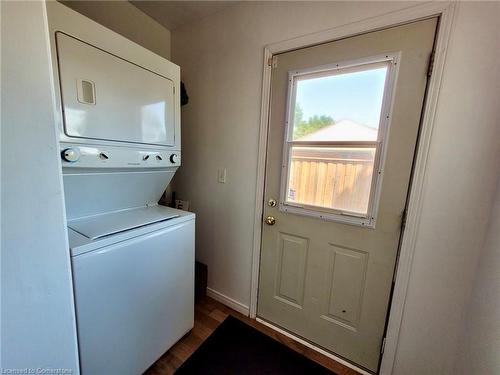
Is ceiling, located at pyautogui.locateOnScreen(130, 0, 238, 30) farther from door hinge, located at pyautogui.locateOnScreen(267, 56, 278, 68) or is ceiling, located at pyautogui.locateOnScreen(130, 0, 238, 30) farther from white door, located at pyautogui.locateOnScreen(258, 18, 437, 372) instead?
white door, located at pyautogui.locateOnScreen(258, 18, 437, 372)

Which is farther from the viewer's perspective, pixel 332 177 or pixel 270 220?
pixel 270 220

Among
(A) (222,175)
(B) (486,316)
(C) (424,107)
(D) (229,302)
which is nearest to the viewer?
(B) (486,316)

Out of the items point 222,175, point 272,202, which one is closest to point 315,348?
point 272,202

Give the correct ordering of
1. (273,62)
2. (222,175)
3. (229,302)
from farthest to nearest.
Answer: (229,302), (222,175), (273,62)

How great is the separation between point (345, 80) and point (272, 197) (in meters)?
0.85

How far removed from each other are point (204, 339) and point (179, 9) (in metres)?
2.48

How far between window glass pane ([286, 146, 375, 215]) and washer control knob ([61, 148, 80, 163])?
1161mm

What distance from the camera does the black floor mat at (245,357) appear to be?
131 cm

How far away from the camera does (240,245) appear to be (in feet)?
5.54

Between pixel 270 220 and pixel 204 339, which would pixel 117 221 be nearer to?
pixel 270 220

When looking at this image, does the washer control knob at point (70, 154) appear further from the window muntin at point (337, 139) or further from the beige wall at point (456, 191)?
the beige wall at point (456, 191)

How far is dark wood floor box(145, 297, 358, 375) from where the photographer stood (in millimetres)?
1325

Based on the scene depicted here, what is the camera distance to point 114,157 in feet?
3.58

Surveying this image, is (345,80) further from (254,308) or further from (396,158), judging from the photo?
(254,308)
